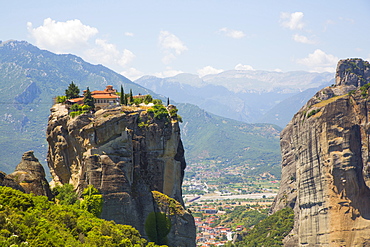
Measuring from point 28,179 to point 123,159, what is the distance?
9501 mm

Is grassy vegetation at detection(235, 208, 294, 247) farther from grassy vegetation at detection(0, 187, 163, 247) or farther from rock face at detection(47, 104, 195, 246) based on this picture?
grassy vegetation at detection(0, 187, 163, 247)

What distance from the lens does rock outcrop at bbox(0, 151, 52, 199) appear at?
5403 centimetres

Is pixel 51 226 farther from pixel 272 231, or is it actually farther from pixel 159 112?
pixel 272 231

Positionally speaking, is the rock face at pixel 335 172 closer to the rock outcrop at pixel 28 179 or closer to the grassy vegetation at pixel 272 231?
the grassy vegetation at pixel 272 231

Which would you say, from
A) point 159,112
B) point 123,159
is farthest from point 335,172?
point 123,159

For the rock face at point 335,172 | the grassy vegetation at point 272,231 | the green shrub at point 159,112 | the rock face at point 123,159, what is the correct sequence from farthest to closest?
the grassy vegetation at point 272,231 < the rock face at point 335,172 < the green shrub at point 159,112 < the rock face at point 123,159

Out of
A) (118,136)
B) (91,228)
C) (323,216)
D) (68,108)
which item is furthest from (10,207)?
(323,216)

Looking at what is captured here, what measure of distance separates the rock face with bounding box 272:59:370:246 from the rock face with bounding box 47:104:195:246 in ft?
80.6

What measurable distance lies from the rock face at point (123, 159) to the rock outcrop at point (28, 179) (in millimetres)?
4018

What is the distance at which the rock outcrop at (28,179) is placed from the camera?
5403 cm

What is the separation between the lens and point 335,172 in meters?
82.9

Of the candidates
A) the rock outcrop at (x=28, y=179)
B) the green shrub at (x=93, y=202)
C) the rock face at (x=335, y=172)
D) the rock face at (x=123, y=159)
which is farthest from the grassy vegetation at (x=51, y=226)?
the rock face at (x=335, y=172)

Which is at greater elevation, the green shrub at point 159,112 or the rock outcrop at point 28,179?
the green shrub at point 159,112

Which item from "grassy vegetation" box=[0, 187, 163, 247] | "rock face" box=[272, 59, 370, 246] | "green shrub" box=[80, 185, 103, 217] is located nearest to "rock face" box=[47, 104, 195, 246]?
"green shrub" box=[80, 185, 103, 217]
